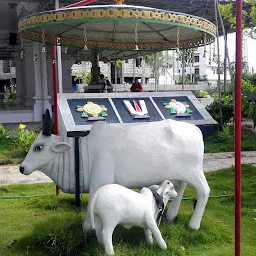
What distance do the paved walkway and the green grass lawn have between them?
1.47 meters

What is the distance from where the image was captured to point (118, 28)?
538 centimetres

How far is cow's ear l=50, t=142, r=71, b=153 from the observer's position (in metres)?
4.17

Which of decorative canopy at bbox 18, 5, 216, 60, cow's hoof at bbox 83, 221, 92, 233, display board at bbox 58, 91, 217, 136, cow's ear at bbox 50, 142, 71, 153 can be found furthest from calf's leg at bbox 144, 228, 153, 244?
display board at bbox 58, 91, 217, 136

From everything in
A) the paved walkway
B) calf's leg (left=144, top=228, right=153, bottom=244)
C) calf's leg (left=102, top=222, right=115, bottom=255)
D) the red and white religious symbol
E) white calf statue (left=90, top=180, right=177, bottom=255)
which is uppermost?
the red and white religious symbol

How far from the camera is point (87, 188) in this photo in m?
4.29

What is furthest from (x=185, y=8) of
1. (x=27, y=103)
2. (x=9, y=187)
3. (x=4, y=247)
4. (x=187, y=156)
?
(x=4, y=247)

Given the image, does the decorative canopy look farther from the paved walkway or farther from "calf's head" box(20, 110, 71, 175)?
the paved walkway

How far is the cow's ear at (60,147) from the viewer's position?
417cm

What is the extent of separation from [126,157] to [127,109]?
4.13 meters

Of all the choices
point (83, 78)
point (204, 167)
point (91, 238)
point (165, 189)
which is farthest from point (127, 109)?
point (83, 78)

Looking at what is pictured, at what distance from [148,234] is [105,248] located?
51 cm

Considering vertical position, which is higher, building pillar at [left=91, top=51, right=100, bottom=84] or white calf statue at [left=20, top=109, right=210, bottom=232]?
building pillar at [left=91, top=51, right=100, bottom=84]

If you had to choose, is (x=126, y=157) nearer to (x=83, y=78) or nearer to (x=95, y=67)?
(x=95, y=67)

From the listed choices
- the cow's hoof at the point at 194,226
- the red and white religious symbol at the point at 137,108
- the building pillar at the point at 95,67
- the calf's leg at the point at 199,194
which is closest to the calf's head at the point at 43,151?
the calf's leg at the point at 199,194
